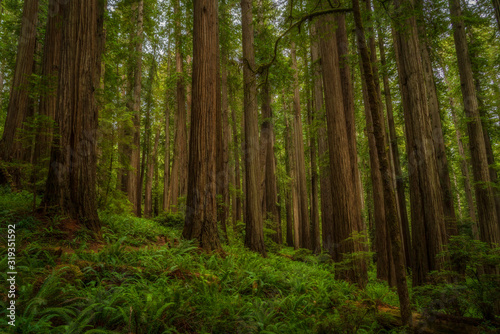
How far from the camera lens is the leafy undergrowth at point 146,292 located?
254 centimetres

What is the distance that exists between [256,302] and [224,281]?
760 mm

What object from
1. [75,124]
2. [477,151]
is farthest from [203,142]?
[477,151]

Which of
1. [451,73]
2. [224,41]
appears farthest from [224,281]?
[451,73]

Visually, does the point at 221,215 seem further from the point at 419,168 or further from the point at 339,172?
the point at 419,168

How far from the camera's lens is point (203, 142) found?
5633mm

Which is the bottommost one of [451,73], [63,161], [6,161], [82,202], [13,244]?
[13,244]

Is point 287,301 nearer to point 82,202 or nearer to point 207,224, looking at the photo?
point 207,224

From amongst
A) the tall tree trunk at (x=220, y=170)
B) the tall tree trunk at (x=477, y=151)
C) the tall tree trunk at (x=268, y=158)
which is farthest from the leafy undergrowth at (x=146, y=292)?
the tall tree trunk at (x=268, y=158)

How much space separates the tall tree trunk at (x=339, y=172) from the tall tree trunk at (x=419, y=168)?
138 cm

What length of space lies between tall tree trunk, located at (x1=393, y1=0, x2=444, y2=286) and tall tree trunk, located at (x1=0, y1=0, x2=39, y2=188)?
1033 centimetres

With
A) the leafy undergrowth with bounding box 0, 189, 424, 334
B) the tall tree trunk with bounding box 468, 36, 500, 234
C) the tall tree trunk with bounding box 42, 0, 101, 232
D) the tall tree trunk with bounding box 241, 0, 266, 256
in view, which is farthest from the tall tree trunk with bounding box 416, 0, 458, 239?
the tall tree trunk with bounding box 42, 0, 101, 232

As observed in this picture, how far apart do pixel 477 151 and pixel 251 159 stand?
7696 millimetres

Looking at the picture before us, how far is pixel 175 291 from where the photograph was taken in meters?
3.22

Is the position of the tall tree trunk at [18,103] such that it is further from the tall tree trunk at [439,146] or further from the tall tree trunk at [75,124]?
the tall tree trunk at [439,146]
